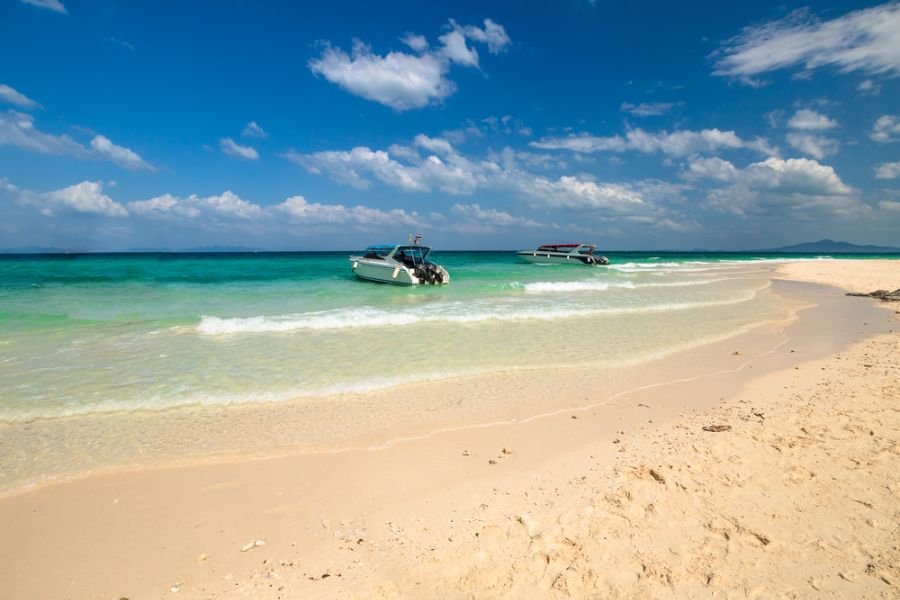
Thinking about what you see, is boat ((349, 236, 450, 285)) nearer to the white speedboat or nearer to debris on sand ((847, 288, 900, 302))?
the white speedboat

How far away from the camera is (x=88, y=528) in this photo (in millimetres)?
3619

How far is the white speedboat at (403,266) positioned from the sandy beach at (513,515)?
65.4ft

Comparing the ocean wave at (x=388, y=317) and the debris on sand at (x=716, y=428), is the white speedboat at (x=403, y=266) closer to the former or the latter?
the ocean wave at (x=388, y=317)

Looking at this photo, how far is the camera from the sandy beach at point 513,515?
113 inches

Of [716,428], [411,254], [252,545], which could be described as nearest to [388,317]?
[716,428]

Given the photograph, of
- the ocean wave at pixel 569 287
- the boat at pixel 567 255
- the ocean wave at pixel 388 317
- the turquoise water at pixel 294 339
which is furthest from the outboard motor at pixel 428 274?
the boat at pixel 567 255

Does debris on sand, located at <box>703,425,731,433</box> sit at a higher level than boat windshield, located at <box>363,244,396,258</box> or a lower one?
lower

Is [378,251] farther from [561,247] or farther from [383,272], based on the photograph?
[561,247]

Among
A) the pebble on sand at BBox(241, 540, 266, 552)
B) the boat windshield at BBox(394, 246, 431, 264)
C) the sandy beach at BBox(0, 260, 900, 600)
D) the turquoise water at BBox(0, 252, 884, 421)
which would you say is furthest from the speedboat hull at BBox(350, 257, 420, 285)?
the pebble on sand at BBox(241, 540, 266, 552)

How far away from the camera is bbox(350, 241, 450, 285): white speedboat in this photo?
83.5ft

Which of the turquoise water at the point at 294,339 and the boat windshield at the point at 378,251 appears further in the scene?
the boat windshield at the point at 378,251

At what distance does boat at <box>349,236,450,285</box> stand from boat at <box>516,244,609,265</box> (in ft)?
89.3

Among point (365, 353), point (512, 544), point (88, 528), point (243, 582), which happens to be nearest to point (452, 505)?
point (512, 544)

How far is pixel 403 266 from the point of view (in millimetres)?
25406
